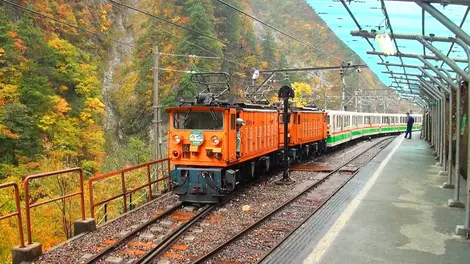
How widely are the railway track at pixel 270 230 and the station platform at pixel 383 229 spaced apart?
1.11 ft

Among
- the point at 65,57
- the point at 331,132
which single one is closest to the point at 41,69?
the point at 65,57

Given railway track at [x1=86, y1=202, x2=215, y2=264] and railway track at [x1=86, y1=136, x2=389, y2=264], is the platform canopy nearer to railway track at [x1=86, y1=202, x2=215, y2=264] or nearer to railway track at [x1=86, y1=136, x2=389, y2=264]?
railway track at [x1=86, y1=136, x2=389, y2=264]

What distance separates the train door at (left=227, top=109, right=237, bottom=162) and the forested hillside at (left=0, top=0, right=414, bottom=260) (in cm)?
899

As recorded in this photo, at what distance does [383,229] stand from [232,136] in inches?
190

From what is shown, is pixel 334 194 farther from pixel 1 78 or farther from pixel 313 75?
pixel 313 75

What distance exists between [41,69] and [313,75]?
56165 millimetres

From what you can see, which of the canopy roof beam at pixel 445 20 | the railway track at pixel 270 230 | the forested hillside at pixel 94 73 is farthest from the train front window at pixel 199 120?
the forested hillside at pixel 94 73

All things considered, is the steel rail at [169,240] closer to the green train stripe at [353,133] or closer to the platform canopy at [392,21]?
the platform canopy at [392,21]

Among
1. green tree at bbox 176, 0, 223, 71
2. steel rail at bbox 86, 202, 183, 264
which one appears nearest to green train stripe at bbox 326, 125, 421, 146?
steel rail at bbox 86, 202, 183, 264

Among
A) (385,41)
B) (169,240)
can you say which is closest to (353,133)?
(385,41)

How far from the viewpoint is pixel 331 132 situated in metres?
25.0

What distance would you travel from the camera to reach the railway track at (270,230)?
7.52 metres

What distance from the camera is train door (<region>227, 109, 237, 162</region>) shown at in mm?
11164

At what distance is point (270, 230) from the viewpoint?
355 inches
